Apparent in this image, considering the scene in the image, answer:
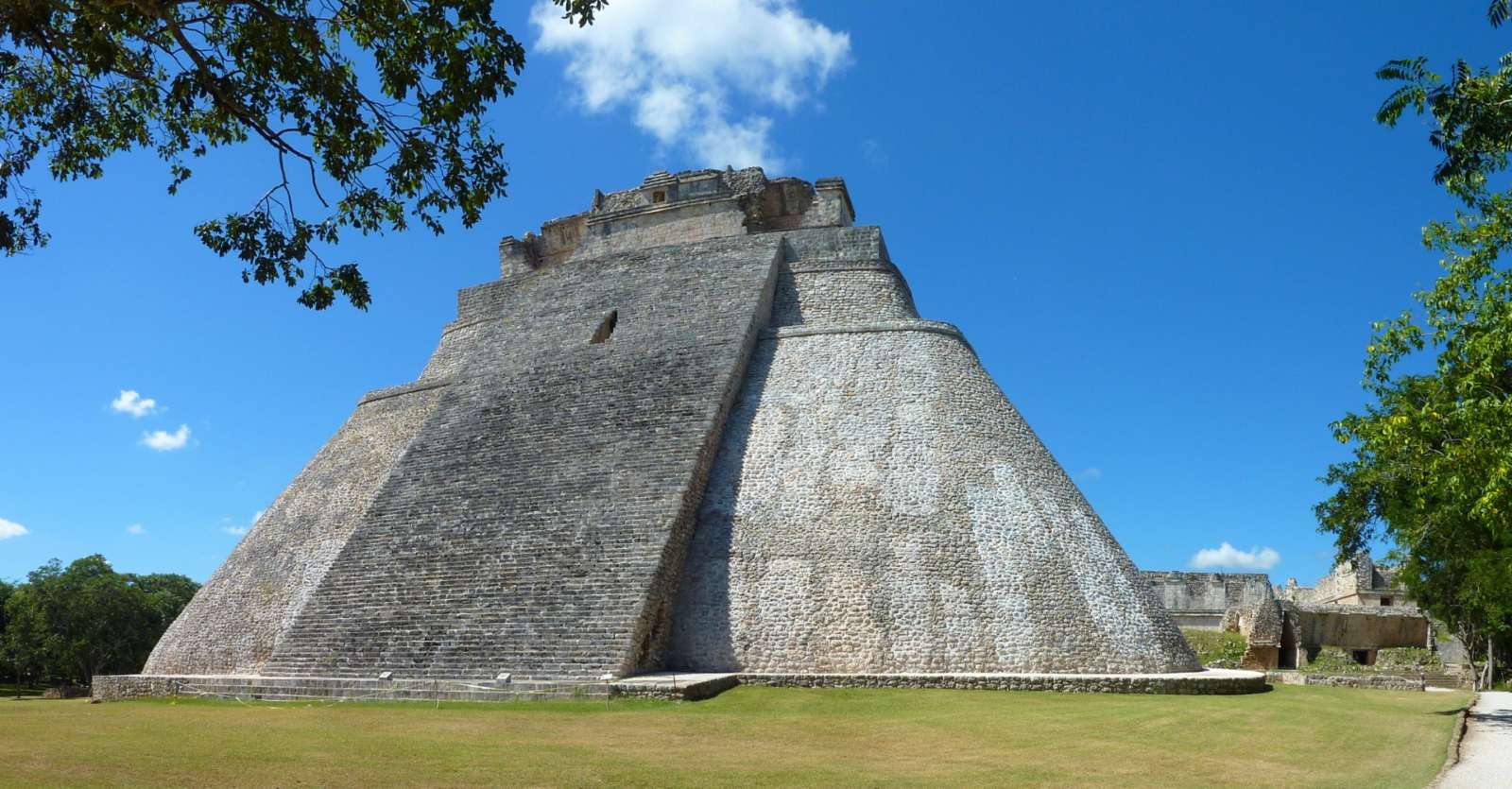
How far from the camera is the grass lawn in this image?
698 centimetres

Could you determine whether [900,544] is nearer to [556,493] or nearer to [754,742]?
[556,493]

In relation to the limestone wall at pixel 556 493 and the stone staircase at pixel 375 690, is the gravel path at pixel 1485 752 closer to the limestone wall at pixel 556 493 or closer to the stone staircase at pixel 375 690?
the stone staircase at pixel 375 690

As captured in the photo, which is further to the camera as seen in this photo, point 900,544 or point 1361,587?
point 1361,587

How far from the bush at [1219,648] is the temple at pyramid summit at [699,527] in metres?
8.37

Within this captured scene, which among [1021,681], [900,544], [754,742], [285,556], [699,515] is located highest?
[699,515]

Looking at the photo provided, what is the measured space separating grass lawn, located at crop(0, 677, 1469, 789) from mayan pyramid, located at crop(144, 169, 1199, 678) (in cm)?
129

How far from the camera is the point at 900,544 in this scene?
13.7 m

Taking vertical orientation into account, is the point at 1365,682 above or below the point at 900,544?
below

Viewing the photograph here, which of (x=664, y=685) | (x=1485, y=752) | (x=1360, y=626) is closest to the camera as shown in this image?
(x=1485, y=752)

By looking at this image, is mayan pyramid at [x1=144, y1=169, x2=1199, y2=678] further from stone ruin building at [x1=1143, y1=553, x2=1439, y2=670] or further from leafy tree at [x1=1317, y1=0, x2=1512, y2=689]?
stone ruin building at [x1=1143, y1=553, x2=1439, y2=670]

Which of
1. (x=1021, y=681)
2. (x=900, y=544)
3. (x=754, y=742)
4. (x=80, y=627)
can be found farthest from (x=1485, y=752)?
(x=80, y=627)

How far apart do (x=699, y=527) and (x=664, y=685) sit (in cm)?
349

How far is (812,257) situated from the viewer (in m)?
19.9

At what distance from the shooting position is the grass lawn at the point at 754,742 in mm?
6980
